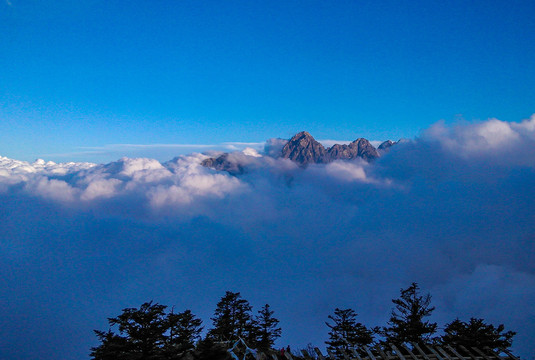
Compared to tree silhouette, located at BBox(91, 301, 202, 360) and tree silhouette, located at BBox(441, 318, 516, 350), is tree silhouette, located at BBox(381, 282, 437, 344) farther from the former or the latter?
tree silhouette, located at BBox(91, 301, 202, 360)

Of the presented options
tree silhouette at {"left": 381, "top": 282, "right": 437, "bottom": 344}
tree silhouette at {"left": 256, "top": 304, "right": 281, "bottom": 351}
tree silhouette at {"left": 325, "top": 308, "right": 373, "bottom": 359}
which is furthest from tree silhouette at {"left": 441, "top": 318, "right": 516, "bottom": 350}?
tree silhouette at {"left": 256, "top": 304, "right": 281, "bottom": 351}

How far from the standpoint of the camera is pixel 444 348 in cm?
1698

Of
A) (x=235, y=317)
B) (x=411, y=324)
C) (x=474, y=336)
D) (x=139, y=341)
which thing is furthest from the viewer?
(x=235, y=317)

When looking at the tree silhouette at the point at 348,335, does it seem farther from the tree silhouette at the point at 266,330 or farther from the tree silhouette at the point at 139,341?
the tree silhouette at the point at 139,341

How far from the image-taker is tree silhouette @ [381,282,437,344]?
29750 mm

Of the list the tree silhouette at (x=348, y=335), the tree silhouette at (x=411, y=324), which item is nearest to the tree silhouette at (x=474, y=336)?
the tree silhouette at (x=411, y=324)

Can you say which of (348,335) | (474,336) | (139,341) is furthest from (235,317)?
(474,336)

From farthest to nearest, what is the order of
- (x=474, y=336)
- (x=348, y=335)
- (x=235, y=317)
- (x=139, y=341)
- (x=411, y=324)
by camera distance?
(x=235, y=317)
(x=348, y=335)
(x=411, y=324)
(x=474, y=336)
(x=139, y=341)

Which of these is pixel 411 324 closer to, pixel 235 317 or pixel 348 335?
pixel 348 335

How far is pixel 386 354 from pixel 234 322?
938 inches

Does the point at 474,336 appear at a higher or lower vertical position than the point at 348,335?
higher

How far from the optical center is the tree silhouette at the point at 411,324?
29.8 metres

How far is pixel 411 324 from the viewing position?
30.2 m

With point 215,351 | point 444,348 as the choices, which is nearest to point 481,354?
point 444,348
